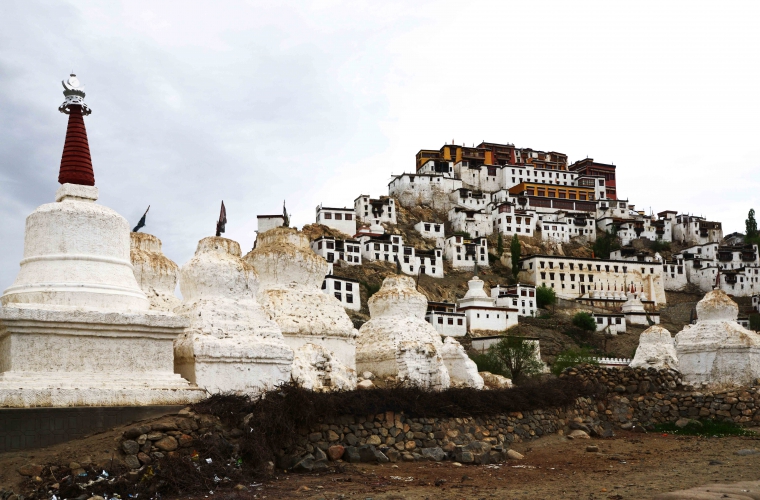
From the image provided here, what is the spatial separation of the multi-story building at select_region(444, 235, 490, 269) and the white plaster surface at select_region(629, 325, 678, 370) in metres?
69.0

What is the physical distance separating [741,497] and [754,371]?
47.1ft

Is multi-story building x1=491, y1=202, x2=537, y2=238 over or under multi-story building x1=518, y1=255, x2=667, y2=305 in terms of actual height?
over

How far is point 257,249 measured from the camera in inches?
812

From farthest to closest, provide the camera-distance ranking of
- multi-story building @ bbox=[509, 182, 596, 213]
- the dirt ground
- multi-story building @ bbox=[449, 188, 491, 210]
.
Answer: multi-story building @ bbox=[509, 182, 596, 213] < multi-story building @ bbox=[449, 188, 491, 210] < the dirt ground

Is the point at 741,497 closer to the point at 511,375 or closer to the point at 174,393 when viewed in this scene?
the point at 174,393

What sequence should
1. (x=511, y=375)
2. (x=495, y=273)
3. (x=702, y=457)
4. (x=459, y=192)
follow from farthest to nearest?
(x=459, y=192) < (x=495, y=273) < (x=511, y=375) < (x=702, y=457)

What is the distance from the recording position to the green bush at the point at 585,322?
3125 inches

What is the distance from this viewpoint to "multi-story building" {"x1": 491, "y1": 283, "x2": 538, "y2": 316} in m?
84.4

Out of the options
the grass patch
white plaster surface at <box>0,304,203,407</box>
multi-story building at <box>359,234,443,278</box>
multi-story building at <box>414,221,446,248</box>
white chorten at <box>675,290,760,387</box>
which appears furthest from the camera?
multi-story building at <box>414,221,446,248</box>

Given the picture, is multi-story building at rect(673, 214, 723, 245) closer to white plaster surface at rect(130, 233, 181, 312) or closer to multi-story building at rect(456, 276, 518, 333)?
multi-story building at rect(456, 276, 518, 333)

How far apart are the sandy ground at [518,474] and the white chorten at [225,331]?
252cm

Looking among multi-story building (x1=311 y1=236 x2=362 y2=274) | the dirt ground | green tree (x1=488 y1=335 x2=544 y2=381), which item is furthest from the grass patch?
multi-story building (x1=311 y1=236 x2=362 y2=274)

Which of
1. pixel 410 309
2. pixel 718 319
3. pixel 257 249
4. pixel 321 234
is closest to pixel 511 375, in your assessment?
pixel 718 319

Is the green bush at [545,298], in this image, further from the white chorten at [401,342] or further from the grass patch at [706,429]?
the white chorten at [401,342]
